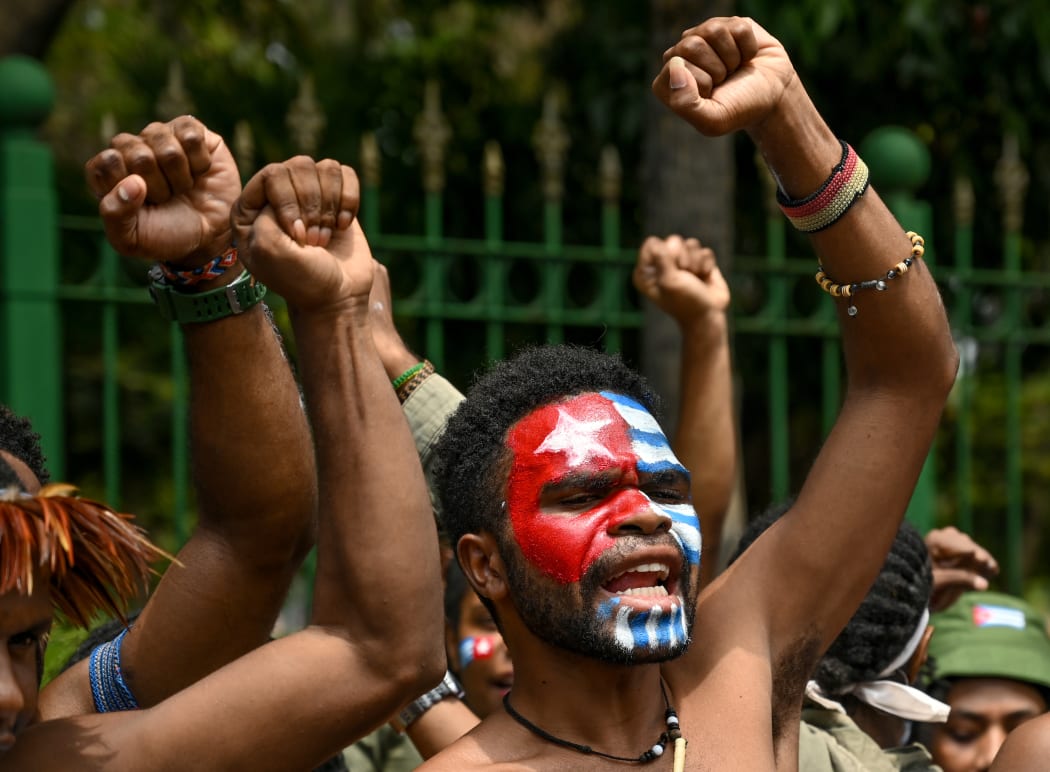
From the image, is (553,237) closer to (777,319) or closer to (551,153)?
(551,153)

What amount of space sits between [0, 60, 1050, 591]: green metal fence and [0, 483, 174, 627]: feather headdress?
1513 millimetres

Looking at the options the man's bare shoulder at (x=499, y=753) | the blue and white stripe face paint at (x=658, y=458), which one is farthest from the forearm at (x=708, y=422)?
the man's bare shoulder at (x=499, y=753)

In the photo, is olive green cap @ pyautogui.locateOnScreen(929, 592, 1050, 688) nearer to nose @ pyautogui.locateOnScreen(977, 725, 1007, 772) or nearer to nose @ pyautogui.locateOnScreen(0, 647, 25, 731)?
nose @ pyautogui.locateOnScreen(977, 725, 1007, 772)

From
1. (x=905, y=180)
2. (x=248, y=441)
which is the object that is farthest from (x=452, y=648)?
(x=905, y=180)

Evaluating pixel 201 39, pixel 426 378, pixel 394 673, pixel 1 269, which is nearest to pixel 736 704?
pixel 394 673

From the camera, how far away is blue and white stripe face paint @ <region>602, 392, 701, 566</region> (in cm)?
288

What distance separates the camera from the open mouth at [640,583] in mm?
2791

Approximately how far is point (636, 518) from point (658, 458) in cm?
15

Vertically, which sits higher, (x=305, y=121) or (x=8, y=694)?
(x=305, y=121)

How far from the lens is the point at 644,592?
2795 millimetres

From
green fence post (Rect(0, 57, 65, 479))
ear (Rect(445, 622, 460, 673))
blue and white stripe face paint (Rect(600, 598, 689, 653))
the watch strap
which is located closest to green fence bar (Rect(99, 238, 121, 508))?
green fence post (Rect(0, 57, 65, 479))

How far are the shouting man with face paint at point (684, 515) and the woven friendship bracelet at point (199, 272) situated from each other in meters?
0.56

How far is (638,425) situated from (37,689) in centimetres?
109

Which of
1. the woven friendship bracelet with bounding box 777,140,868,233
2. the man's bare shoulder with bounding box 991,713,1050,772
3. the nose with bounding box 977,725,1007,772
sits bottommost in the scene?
Result: the nose with bounding box 977,725,1007,772
